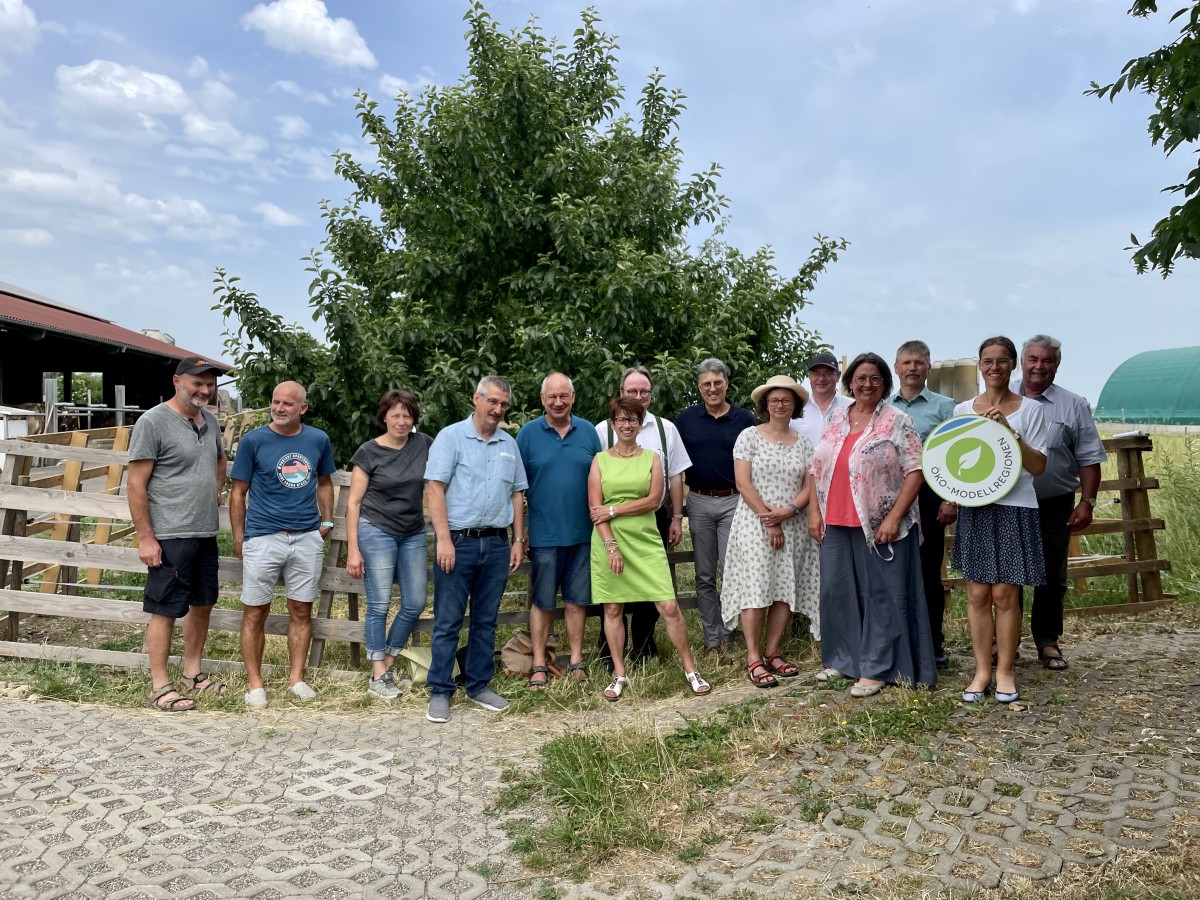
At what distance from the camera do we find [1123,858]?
11.5 feet

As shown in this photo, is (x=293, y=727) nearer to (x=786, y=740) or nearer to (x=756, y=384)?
(x=786, y=740)

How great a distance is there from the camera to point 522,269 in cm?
913

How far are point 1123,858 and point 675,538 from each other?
339cm

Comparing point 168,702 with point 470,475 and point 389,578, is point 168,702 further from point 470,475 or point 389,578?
point 470,475

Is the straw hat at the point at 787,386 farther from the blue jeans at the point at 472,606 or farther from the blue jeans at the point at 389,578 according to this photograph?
the blue jeans at the point at 389,578

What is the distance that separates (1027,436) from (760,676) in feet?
7.03

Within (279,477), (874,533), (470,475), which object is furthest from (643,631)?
(279,477)

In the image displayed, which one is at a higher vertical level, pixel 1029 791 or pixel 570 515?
pixel 570 515

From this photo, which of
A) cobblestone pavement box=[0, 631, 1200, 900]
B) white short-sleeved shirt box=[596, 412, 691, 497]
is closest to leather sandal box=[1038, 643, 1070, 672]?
cobblestone pavement box=[0, 631, 1200, 900]

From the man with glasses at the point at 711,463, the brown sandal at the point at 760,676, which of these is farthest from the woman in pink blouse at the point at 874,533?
the man with glasses at the point at 711,463

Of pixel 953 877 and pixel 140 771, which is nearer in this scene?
pixel 953 877

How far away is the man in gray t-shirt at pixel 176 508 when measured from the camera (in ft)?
18.4

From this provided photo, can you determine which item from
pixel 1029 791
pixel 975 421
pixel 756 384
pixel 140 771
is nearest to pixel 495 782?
pixel 140 771

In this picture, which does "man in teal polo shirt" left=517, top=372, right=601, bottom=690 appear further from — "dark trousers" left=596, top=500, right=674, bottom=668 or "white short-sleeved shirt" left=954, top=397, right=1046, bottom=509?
"white short-sleeved shirt" left=954, top=397, right=1046, bottom=509
